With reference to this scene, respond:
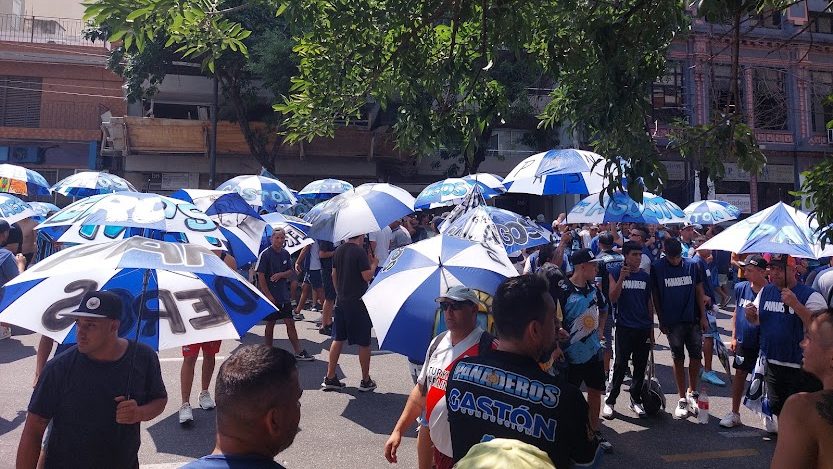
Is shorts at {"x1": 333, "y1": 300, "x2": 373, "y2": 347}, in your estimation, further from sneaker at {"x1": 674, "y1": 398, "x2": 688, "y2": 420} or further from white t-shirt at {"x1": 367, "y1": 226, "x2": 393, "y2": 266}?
white t-shirt at {"x1": 367, "y1": 226, "x2": 393, "y2": 266}

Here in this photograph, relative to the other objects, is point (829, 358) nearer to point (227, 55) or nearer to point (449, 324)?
point (449, 324)

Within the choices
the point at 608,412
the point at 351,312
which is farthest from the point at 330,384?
the point at 608,412

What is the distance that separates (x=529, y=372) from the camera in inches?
89.8

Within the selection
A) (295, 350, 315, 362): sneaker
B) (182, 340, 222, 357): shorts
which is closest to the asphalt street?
(295, 350, 315, 362): sneaker

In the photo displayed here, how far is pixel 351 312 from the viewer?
6.95 m

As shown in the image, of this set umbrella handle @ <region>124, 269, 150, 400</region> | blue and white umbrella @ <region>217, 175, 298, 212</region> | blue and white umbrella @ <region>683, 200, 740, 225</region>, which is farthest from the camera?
blue and white umbrella @ <region>683, 200, 740, 225</region>

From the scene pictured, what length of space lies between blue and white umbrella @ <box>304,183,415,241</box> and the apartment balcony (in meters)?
14.8

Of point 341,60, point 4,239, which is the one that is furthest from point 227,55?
point 341,60

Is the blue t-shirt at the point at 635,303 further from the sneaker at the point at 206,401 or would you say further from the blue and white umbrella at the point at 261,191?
the blue and white umbrella at the point at 261,191

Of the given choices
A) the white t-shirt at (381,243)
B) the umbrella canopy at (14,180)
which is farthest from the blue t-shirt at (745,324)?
the umbrella canopy at (14,180)

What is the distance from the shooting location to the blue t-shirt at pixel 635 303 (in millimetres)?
6164

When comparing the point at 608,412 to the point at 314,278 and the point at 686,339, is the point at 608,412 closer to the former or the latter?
the point at 686,339

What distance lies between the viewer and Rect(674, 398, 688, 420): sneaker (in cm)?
613

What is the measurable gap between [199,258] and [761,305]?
4.95 m
